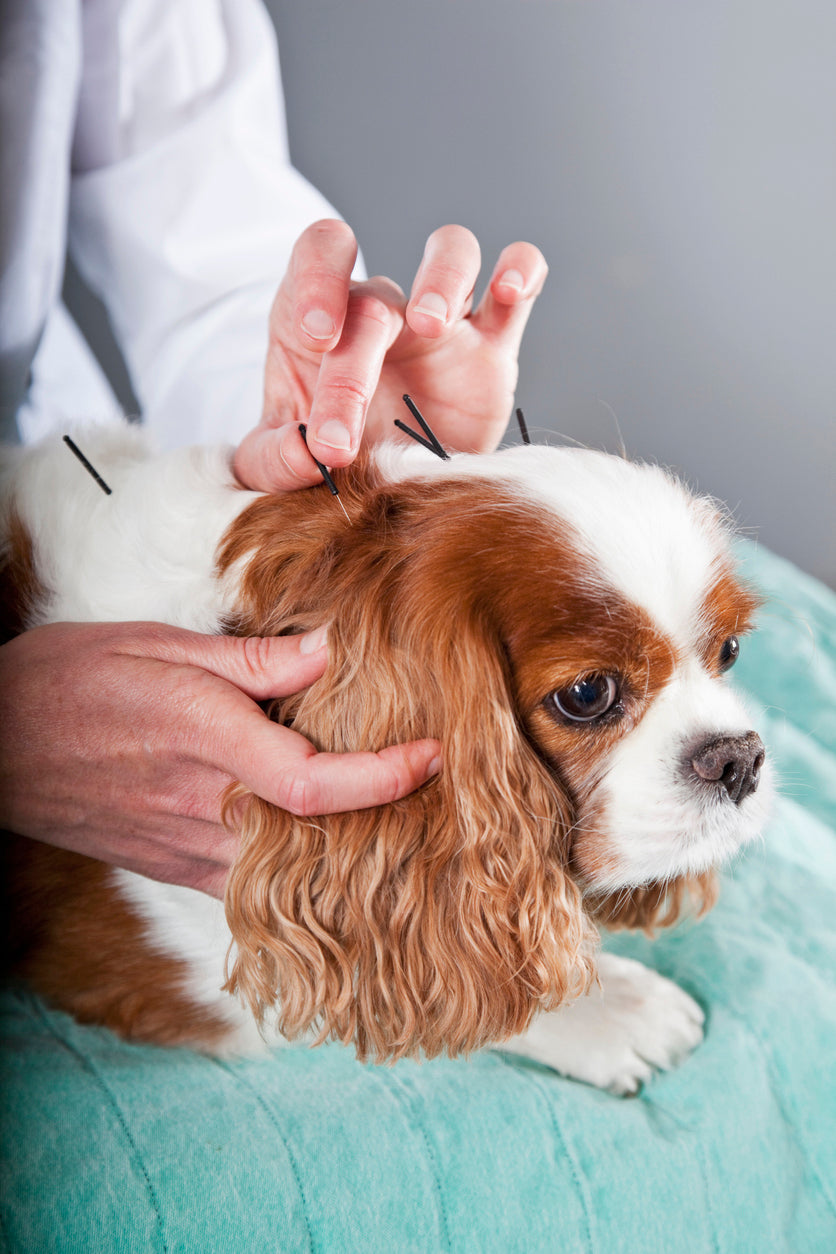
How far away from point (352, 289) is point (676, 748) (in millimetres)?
828

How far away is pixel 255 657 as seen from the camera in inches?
43.4

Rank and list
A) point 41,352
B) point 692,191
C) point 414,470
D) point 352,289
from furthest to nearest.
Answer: point 692,191, point 41,352, point 352,289, point 414,470

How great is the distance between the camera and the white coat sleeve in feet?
6.95

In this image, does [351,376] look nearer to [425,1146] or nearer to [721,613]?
[721,613]

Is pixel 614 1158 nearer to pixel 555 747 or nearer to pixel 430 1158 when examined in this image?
pixel 430 1158

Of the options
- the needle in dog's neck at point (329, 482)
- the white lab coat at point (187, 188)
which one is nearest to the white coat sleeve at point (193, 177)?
the white lab coat at point (187, 188)

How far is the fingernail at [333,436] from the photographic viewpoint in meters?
1.12

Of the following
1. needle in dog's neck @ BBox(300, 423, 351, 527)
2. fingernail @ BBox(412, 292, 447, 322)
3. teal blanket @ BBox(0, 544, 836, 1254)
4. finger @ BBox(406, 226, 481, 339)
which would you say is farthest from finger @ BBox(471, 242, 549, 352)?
teal blanket @ BBox(0, 544, 836, 1254)

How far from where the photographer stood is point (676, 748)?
42.7 inches

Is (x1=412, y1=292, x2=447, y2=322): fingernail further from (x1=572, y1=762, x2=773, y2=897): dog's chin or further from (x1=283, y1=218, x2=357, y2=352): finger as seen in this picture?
(x1=572, y1=762, x2=773, y2=897): dog's chin

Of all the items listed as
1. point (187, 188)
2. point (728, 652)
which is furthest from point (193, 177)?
point (728, 652)

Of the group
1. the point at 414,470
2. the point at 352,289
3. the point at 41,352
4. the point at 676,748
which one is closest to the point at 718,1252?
the point at 676,748

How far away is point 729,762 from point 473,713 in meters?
0.29

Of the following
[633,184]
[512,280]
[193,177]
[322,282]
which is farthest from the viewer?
[633,184]
